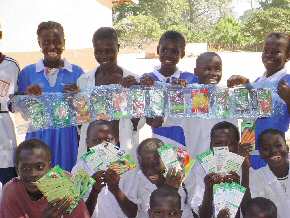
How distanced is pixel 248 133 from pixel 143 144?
867 millimetres

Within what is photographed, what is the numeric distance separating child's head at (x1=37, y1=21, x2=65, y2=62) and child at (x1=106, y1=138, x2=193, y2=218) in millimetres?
1240

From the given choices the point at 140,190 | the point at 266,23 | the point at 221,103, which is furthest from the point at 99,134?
the point at 266,23

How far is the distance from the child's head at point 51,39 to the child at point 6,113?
32cm

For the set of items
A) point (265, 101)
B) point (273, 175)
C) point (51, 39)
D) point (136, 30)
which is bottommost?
point (273, 175)

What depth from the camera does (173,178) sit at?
3.42m

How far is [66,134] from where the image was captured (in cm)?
429

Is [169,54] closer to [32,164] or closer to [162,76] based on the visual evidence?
[162,76]

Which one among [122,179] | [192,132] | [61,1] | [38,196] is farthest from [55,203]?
[61,1]

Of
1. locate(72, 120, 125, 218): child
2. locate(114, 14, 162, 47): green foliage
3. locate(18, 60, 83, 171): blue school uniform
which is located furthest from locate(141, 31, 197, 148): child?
locate(114, 14, 162, 47): green foliage

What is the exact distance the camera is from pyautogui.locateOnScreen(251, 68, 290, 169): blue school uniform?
4.09 m

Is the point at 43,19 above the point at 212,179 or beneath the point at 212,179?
above

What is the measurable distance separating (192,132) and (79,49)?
10.9 meters

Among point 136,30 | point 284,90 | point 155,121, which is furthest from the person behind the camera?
point 136,30

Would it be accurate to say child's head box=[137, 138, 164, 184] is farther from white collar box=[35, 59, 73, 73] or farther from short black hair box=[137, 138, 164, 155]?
white collar box=[35, 59, 73, 73]
